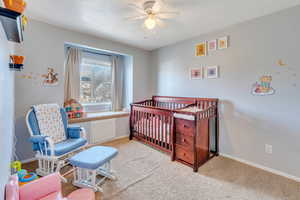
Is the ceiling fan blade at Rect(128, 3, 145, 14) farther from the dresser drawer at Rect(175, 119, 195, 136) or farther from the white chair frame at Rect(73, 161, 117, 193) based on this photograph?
the white chair frame at Rect(73, 161, 117, 193)

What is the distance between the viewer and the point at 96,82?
3.81 meters

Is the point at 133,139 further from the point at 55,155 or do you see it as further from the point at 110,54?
the point at 110,54

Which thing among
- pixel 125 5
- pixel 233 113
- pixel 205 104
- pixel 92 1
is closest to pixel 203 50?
pixel 205 104

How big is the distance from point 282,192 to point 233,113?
126 cm

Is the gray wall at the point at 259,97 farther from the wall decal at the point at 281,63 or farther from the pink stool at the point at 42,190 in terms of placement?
the pink stool at the point at 42,190

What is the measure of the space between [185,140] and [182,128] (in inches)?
8.1

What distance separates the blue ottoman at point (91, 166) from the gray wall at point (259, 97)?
2194mm

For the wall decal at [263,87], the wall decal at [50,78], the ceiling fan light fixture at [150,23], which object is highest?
the ceiling fan light fixture at [150,23]

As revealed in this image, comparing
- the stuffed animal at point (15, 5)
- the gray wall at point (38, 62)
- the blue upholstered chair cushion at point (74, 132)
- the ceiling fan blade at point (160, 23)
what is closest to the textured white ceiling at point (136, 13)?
the ceiling fan blade at point (160, 23)

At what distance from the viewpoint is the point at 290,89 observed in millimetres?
2055

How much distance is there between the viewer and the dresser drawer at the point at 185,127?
7.51 feet

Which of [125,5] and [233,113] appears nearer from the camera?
[125,5]

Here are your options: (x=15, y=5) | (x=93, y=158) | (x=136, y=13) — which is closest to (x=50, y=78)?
(x=93, y=158)

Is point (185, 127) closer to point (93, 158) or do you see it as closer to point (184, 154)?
point (184, 154)
